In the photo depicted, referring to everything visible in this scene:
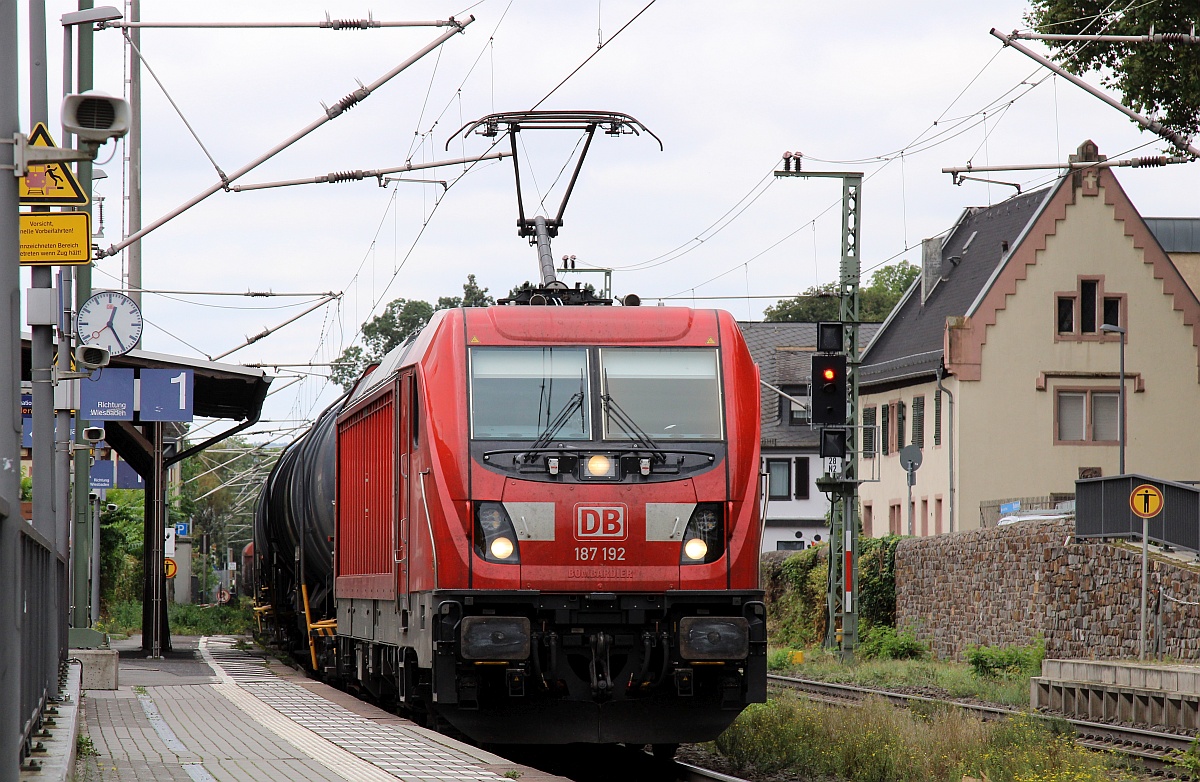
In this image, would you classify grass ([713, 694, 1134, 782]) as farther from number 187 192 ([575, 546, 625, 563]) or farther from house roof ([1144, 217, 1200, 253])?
house roof ([1144, 217, 1200, 253])

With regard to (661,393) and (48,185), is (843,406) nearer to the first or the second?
(661,393)

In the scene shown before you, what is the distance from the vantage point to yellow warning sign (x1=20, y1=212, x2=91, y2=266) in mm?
12078

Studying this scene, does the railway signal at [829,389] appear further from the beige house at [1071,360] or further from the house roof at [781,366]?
the house roof at [781,366]

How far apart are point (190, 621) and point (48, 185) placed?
34.5 meters

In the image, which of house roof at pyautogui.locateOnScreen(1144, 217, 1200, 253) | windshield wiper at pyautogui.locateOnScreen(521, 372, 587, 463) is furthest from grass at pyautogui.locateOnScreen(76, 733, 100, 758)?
house roof at pyautogui.locateOnScreen(1144, 217, 1200, 253)

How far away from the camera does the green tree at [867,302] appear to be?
287 ft

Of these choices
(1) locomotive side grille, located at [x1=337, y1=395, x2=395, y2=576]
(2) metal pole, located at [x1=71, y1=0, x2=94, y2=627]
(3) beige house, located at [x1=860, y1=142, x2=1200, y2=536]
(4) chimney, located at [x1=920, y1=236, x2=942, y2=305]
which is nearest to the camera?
(1) locomotive side grille, located at [x1=337, y1=395, x2=395, y2=576]

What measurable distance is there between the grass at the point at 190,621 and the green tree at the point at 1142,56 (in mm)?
24627

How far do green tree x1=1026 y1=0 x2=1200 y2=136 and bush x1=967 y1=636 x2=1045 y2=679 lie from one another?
9259 mm

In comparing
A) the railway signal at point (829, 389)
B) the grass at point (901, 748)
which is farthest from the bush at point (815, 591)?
the grass at point (901, 748)

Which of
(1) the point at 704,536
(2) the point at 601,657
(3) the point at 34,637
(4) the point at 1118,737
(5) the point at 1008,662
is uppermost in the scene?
(1) the point at 704,536

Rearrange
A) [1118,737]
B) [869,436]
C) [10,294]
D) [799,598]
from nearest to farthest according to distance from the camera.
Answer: [10,294]
[1118,737]
[799,598]
[869,436]

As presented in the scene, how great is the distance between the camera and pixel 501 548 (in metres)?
12.0

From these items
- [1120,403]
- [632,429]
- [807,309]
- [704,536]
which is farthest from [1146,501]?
[807,309]
